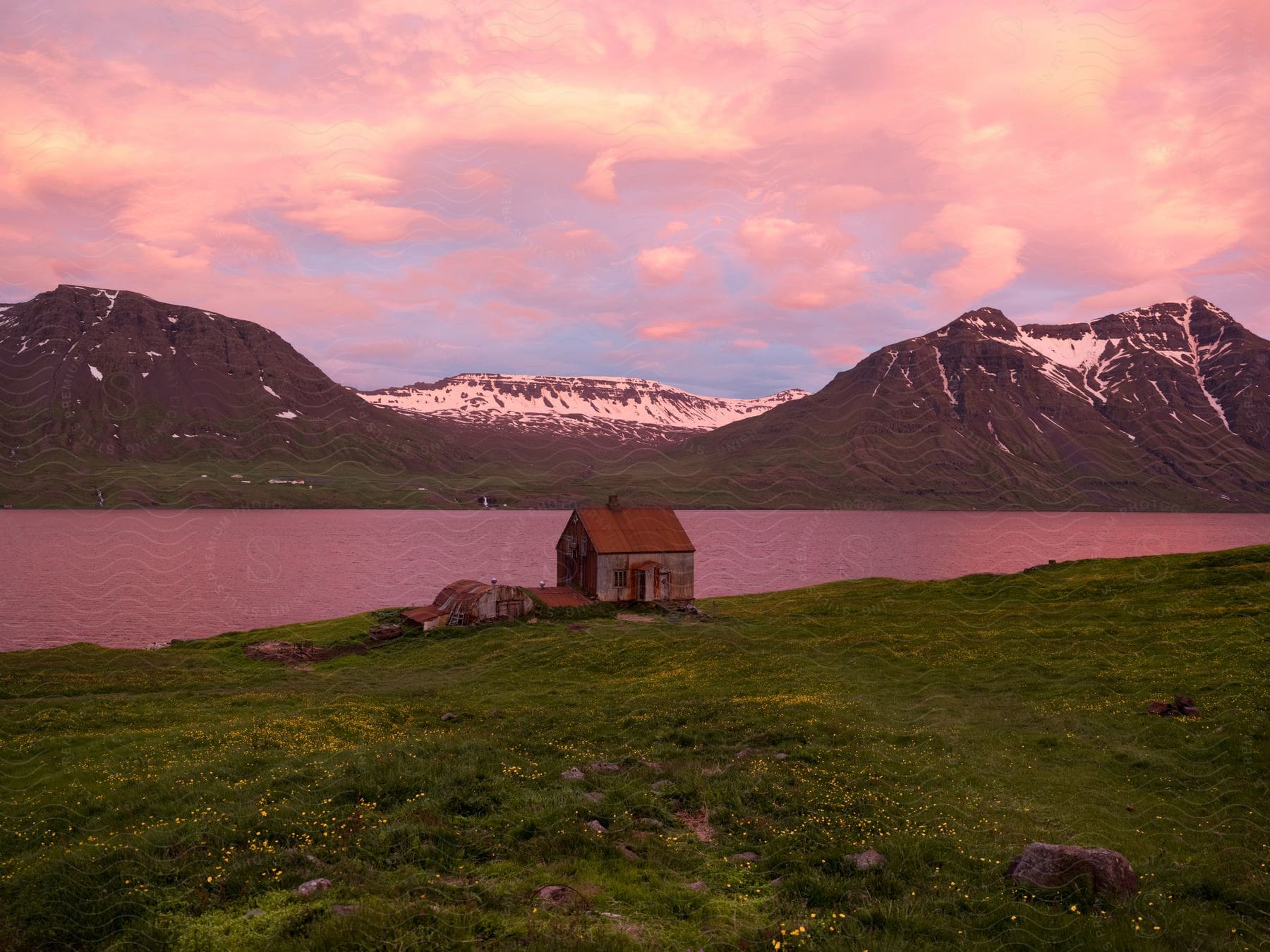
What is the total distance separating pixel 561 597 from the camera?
6831cm

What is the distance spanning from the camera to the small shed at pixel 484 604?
61750mm

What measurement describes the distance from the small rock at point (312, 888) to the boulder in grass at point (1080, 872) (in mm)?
13349

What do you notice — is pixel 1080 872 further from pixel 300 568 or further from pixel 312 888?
pixel 300 568

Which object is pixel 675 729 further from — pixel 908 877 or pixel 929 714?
pixel 908 877

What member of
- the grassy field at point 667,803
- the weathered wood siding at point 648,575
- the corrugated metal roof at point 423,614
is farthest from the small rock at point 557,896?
the weathered wood siding at point 648,575

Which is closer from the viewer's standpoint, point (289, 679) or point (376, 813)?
point (376, 813)

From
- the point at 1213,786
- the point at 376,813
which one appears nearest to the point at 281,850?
the point at 376,813

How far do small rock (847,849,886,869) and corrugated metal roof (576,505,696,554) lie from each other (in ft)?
176

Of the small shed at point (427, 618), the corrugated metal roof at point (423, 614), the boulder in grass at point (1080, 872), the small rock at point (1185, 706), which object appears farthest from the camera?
the corrugated metal roof at point (423, 614)

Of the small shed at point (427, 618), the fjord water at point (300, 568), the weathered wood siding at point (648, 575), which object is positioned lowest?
the fjord water at point (300, 568)

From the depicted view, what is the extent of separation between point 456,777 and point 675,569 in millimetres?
52218

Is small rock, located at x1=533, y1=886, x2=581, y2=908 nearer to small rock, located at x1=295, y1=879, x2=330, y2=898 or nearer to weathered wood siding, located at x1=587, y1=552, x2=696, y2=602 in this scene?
small rock, located at x1=295, y1=879, x2=330, y2=898

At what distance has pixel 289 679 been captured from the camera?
45875mm

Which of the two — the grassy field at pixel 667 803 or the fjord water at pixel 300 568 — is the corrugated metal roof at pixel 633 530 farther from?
the fjord water at pixel 300 568
